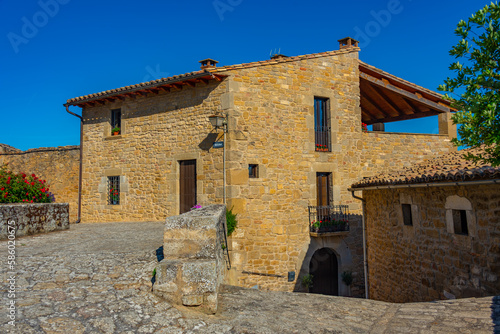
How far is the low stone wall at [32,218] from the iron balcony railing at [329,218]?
705 cm

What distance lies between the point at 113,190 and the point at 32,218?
576cm

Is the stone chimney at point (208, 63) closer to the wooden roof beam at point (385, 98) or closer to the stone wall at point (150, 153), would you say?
the stone wall at point (150, 153)

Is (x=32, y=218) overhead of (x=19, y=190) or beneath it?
beneath

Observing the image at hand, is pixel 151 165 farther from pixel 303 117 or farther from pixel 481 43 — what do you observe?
pixel 481 43

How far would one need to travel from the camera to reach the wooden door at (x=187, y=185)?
1157cm

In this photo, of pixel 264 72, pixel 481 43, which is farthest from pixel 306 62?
pixel 481 43

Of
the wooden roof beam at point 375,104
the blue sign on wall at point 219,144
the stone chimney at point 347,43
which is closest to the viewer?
the blue sign on wall at point 219,144

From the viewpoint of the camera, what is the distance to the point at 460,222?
6.48 m

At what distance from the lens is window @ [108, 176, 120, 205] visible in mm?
13281

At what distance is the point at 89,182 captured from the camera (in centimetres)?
1399

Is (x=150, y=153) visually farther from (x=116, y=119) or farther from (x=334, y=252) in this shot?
(x=334, y=252)

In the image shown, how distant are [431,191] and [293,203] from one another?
15.7 feet

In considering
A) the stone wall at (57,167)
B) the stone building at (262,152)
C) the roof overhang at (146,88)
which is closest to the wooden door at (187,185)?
the stone building at (262,152)

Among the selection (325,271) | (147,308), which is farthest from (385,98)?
(147,308)
